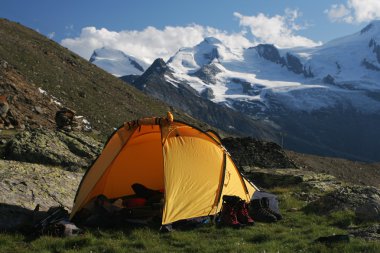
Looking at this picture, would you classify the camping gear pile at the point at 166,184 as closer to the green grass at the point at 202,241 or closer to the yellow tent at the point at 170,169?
the yellow tent at the point at 170,169

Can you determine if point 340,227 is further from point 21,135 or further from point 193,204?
point 21,135

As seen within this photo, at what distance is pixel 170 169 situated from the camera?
14.5 m

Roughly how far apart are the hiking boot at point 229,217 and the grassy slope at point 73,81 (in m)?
37.3

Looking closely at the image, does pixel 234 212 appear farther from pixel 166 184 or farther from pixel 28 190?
pixel 28 190

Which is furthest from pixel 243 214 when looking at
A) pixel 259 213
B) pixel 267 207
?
pixel 267 207

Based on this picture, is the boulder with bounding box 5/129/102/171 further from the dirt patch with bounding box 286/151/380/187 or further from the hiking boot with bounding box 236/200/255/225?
the dirt patch with bounding box 286/151/380/187

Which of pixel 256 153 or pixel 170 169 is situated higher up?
pixel 256 153

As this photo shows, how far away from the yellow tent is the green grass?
101cm

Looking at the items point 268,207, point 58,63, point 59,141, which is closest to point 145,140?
point 268,207

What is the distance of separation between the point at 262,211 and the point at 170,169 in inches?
132

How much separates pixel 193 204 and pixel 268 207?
9.09 ft

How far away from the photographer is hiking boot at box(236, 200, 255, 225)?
1449cm

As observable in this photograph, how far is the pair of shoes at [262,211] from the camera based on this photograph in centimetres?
1523

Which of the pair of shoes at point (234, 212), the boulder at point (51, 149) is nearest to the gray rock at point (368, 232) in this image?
the pair of shoes at point (234, 212)
